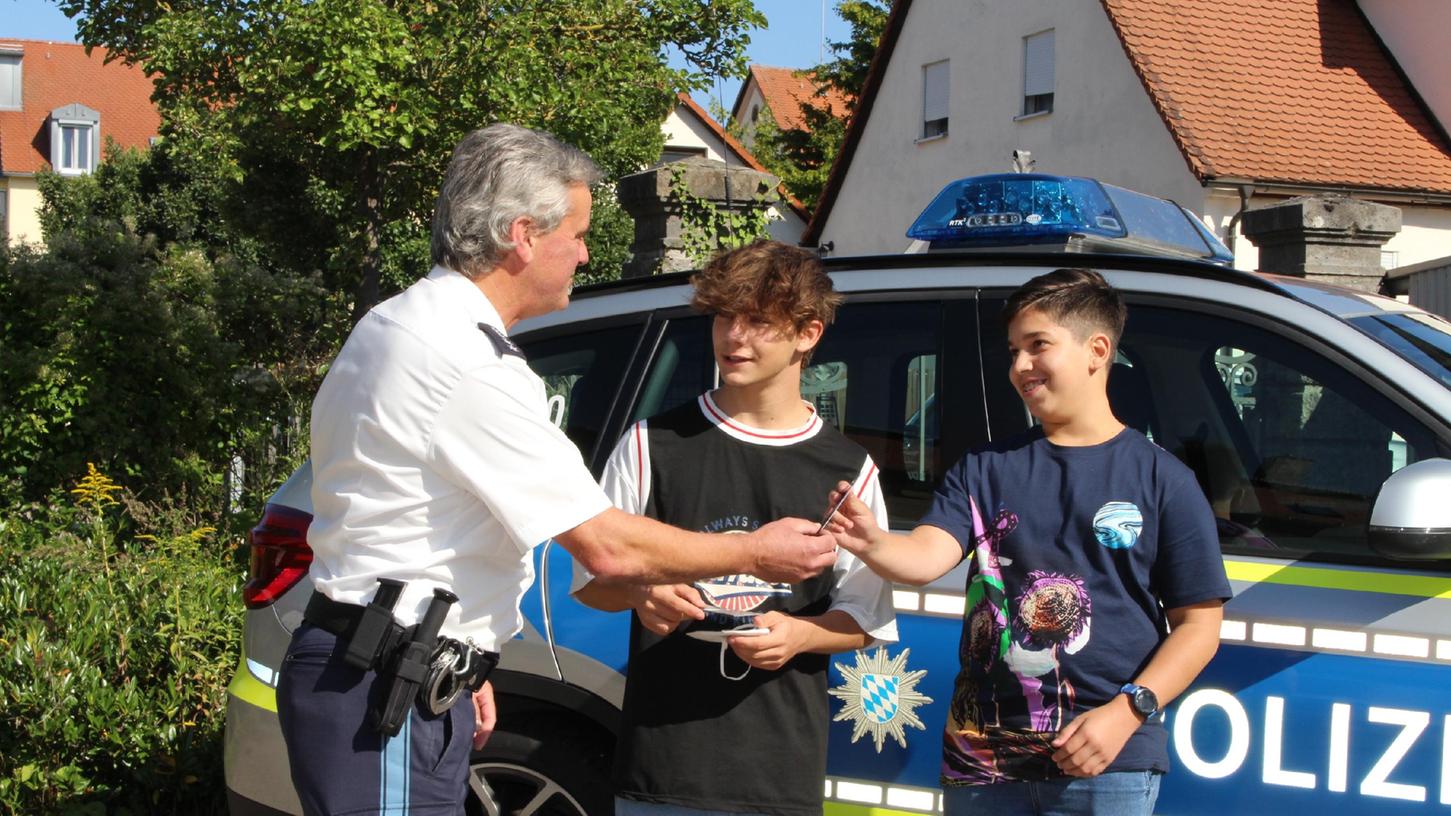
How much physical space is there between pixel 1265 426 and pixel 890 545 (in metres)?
1.14

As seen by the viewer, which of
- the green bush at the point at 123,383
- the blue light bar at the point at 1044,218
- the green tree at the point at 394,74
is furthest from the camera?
the green tree at the point at 394,74

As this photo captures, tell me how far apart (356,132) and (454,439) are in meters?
9.50

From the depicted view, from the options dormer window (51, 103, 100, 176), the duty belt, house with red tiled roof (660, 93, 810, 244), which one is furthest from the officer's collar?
dormer window (51, 103, 100, 176)

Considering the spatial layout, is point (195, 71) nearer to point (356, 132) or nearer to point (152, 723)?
point (356, 132)

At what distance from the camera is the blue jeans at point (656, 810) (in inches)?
102

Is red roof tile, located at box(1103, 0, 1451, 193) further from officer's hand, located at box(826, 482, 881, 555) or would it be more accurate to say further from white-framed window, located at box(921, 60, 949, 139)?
officer's hand, located at box(826, 482, 881, 555)

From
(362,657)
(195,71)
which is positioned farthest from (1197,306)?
(195,71)

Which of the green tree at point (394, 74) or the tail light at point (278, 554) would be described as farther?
the green tree at point (394, 74)

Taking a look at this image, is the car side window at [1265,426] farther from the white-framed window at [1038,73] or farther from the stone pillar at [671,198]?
the white-framed window at [1038,73]

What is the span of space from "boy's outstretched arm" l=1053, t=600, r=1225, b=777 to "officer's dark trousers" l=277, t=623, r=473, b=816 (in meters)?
1.09

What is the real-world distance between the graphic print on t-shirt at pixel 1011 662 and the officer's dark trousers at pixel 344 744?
96 centimetres

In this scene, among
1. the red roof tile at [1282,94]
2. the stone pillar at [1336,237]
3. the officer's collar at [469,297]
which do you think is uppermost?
the red roof tile at [1282,94]

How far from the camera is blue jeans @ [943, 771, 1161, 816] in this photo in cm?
249

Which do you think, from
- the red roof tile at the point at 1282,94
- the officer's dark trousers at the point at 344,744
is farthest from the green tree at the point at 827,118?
the officer's dark trousers at the point at 344,744
